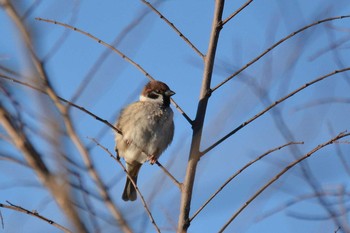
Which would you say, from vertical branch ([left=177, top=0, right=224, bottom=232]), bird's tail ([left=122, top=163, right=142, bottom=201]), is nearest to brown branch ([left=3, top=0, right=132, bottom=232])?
vertical branch ([left=177, top=0, right=224, bottom=232])

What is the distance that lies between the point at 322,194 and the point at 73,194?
5.05ft

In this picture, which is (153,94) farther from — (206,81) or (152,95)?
(206,81)

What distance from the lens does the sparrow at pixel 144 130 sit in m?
4.70

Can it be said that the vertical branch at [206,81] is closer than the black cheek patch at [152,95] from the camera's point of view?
Yes

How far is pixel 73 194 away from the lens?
4.80ft

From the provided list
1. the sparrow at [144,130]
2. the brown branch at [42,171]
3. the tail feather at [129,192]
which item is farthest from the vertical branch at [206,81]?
the tail feather at [129,192]

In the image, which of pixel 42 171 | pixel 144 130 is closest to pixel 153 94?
pixel 144 130

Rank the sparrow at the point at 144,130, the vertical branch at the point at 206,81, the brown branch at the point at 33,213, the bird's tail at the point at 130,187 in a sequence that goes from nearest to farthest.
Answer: the brown branch at the point at 33,213 < the vertical branch at the point at 206,81 < the sparrow at the point at 144,130 < the bird's tail at the point at 130,187

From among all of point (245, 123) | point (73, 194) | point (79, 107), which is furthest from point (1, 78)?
point (245, 123)

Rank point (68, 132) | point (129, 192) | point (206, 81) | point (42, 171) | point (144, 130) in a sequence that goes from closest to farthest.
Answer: point (42, 171) → point (68, 132) → point (206, 81) → point (144, 130) → point (129, 192)

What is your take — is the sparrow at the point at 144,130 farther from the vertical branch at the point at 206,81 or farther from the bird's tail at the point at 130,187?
the vertical branch at the point at 206,81

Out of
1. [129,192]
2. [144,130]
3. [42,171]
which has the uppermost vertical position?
[144,130]

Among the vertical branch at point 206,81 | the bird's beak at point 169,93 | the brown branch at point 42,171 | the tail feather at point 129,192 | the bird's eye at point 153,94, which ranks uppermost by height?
the bird's eye at point 153,94

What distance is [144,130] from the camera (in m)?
4.70
